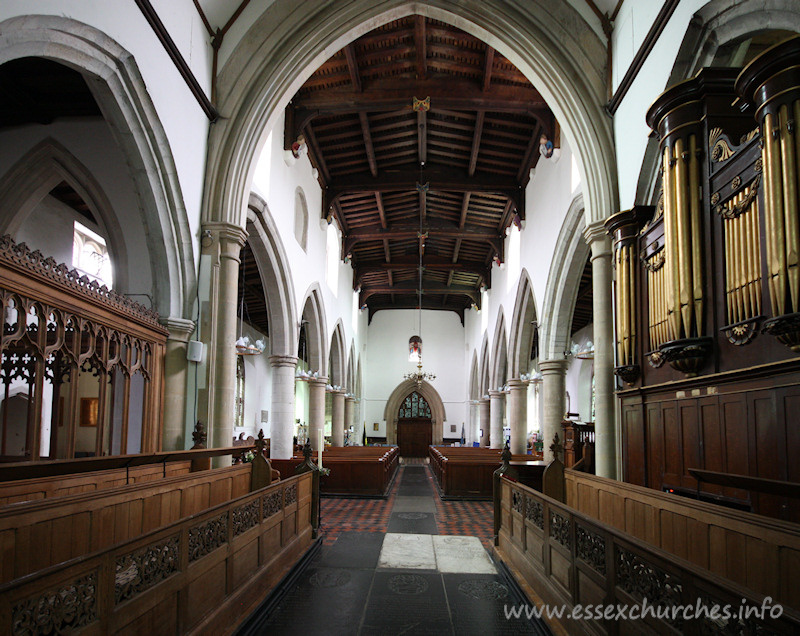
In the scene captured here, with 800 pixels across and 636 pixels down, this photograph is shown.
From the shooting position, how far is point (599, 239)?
273 inches

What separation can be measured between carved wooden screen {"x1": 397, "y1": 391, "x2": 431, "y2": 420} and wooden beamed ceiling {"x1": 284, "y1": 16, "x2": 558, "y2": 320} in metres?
6.74

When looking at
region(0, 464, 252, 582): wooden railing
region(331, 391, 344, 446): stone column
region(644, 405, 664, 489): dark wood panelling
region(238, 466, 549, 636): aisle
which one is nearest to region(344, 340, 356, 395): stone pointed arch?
region(331, 391, 344, 446): stone column

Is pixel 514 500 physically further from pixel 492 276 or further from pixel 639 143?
pixel 492 276

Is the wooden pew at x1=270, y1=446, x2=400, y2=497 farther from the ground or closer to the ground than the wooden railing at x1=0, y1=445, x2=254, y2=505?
closer to the ground

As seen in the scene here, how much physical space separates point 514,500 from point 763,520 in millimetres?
3034

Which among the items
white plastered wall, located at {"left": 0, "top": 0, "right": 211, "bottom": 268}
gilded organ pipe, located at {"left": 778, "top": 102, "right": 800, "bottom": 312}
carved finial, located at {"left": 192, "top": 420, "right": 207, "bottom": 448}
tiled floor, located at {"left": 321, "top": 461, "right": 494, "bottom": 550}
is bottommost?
tiled floor, located at {"left": 321, "top": 461, "right": 494, "bottom": 550}

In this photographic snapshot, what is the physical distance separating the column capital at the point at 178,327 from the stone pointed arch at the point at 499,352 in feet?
36.4

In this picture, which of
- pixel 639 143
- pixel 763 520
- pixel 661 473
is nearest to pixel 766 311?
pixel 763 520

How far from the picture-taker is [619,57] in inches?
276

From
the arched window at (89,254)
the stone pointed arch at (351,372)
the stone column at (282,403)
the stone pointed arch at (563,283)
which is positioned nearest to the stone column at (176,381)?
the arched window at (89,254)

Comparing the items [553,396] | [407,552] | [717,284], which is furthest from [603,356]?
[553,396]

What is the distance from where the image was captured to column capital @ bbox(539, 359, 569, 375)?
11.0 meters

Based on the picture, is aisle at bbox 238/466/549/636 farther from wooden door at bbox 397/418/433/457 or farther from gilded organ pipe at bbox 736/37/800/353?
wooden door at bbox 397/418/433/457

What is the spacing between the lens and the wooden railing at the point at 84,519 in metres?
2.85
